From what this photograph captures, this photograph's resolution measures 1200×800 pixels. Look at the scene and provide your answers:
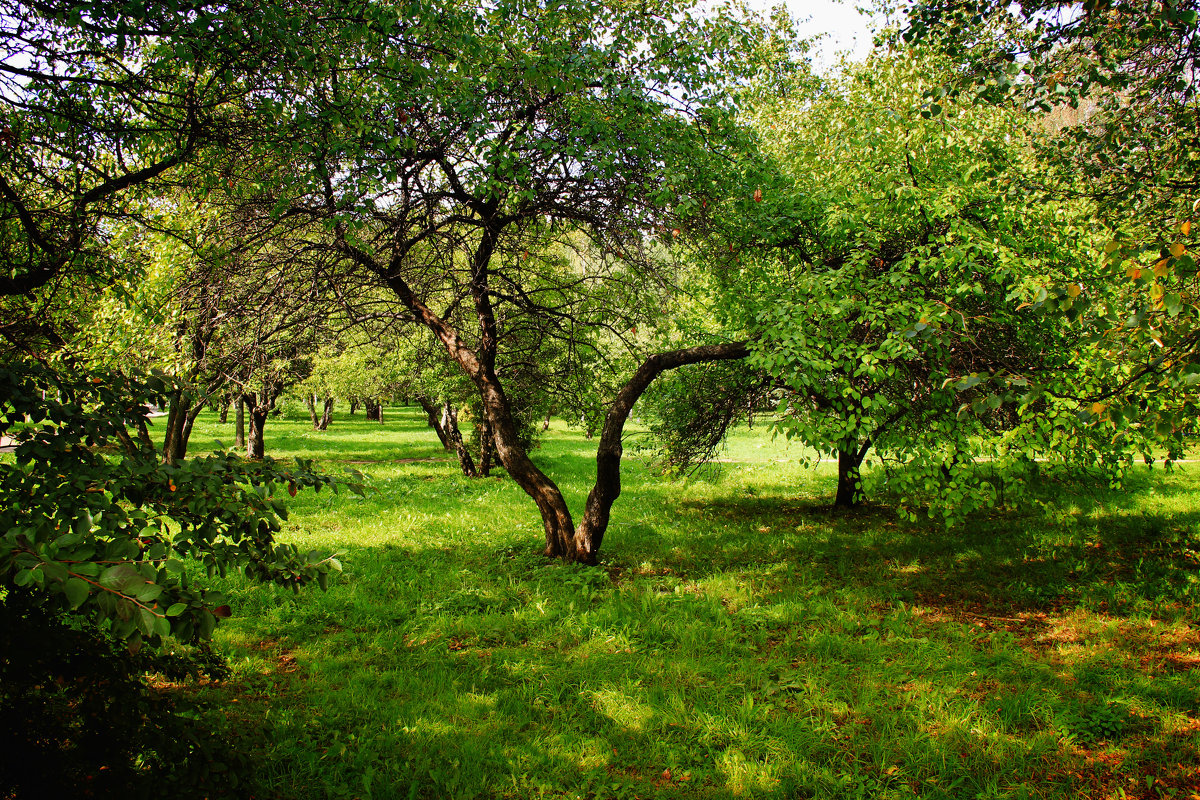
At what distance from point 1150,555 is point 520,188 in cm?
1020

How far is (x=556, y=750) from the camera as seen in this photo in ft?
15.0

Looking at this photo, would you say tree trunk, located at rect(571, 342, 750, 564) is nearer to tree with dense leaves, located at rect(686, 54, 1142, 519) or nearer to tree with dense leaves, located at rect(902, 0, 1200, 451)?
tree with dense leaves, located at rect(686, 54, 1142, 519)

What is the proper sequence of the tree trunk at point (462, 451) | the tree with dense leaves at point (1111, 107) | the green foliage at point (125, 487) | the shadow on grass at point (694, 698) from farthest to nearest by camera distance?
the tree trunk at point (462, 451) < the tree with dense leaves at point (1111, 107) < the shadow on grass at point (694, 698) < the green foliage at point (125, 487)

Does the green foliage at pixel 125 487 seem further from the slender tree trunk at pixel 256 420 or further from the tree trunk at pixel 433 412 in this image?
the slender tree trunk at pixel 256 420

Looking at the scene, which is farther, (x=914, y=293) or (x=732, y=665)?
(x=914, y=293)

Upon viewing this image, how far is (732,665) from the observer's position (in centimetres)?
588

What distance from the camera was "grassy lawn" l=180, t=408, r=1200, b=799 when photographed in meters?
4.36

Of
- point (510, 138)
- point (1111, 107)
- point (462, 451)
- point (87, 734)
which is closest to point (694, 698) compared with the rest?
point (87, 734)

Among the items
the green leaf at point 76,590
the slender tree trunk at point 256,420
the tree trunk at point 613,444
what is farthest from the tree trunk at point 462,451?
the green leaf at point 76,590

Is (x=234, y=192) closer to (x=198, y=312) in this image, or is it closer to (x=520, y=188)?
(x=198, y=312)

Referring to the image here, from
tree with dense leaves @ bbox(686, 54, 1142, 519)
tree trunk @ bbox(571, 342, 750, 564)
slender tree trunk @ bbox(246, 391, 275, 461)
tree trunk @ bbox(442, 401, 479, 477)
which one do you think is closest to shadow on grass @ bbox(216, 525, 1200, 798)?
tree trunk @ bbox(571, 342, 750, 564)

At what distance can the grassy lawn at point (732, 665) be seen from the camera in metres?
4.36

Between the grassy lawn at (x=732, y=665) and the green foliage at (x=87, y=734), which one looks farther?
the grassy lawn at (x=732, y=665)

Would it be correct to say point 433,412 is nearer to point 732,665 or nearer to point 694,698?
point 732,665
